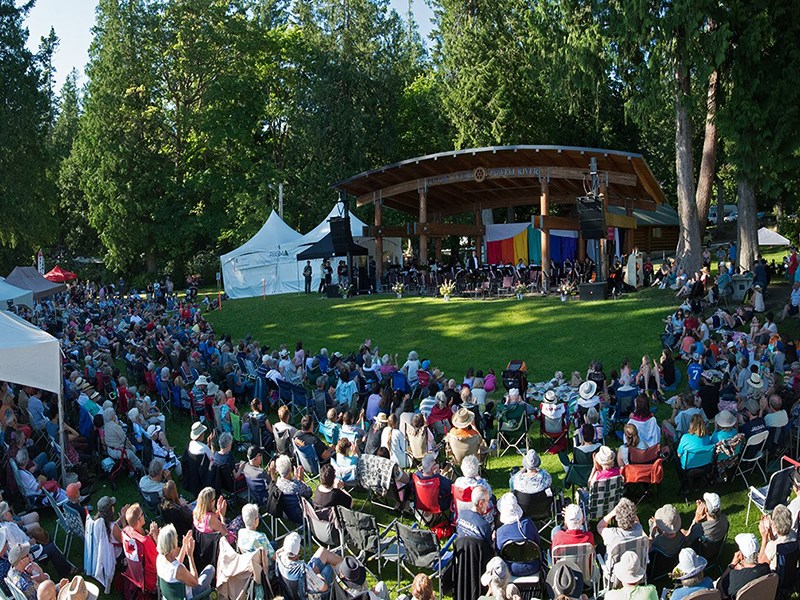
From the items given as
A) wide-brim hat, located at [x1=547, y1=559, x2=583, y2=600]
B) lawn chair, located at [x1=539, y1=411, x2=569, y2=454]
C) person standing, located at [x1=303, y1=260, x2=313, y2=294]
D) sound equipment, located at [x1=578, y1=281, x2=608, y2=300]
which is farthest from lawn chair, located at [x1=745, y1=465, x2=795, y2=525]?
person standing, located at [x1=303, y1=260, x2=313, y2=294]

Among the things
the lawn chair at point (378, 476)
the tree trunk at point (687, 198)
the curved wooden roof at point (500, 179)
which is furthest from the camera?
the curved wooden roof at point (500, 179)

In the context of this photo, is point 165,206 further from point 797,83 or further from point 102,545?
point 102,545

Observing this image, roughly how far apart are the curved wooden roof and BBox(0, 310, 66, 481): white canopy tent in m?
14.4

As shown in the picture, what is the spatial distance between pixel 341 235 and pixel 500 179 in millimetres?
5740

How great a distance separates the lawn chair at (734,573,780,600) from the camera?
4809 millimetres

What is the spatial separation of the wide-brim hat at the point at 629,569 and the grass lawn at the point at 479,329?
628 centimetres

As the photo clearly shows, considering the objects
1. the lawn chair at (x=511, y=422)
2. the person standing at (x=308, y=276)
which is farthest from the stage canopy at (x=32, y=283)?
the lawn chair at (x=511, y=422)

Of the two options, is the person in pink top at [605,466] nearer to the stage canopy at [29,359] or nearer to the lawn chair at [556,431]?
the lawn chair at [556,431]

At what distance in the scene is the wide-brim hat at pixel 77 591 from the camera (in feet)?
15.6

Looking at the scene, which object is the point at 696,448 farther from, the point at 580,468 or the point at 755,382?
the point at 755,382

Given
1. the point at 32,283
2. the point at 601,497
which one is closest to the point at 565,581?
the point at 601,497

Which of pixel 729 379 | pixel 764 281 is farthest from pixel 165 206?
pixel 729 379

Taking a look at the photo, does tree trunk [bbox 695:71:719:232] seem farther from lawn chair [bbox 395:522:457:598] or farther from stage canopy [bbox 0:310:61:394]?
stage canopy [bbox 0:310:61:394]

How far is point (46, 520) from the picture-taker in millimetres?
8219
